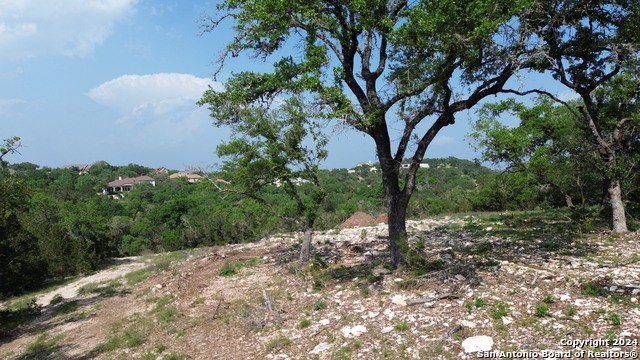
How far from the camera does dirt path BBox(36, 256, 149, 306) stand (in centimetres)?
1683

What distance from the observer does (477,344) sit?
6.09 m

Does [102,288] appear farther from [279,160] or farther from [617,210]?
[617,210]

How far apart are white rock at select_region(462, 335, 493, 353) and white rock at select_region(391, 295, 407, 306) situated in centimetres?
176

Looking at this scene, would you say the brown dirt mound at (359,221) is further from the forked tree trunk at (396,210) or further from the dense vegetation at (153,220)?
the forked tree trunk at (396,210)

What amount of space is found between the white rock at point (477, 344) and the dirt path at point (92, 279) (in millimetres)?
15258

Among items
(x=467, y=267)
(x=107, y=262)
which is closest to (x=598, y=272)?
(x=467, y=267)

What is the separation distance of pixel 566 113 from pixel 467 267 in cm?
1689

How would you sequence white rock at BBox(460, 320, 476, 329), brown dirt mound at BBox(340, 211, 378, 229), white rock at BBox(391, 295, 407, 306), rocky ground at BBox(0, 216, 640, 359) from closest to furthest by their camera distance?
rocky ground at BBox(0, 216, 640, 359), white rock at BBox(460, 320, 476, 329), white rock at BBox(391, 295, 407, 306), brown dirt mound at BBox(340, 211, 378, 229)

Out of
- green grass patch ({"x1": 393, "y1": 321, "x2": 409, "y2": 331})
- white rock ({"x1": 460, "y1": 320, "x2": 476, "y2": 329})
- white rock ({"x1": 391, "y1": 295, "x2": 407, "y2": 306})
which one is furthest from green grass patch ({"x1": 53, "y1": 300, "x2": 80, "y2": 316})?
white rock ({"x1": 460, "y1": 320, "x2": 476, "y2": 329})

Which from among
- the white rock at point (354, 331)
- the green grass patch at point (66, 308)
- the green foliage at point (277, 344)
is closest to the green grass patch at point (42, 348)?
the green grass patch at point (66, 308)

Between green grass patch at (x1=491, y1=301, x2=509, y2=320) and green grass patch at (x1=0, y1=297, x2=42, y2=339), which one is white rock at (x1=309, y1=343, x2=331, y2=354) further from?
green grass patch at (x1=0, y1=297, x2=42, y2=339)

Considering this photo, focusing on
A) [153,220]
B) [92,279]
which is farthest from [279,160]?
[153,220]

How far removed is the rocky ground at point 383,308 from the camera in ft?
20.8

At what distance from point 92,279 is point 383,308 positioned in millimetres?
15848
